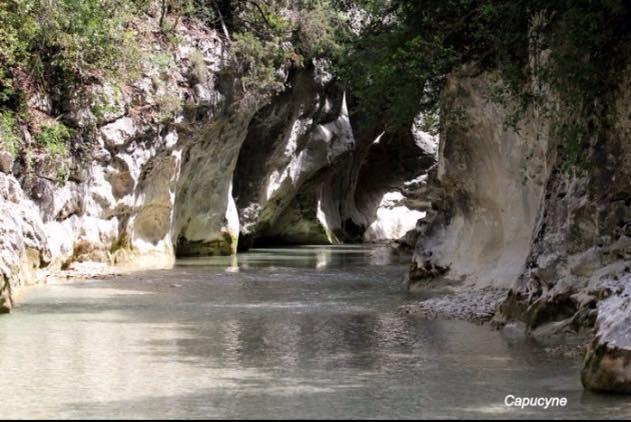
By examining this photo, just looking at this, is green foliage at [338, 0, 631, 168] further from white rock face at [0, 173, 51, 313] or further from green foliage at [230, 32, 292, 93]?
white rock face at [0, 173, 51, 313]

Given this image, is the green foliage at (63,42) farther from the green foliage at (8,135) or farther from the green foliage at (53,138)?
the green foliage at (53,138)

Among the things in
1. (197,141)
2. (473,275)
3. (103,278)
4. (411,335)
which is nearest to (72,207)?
(103,278)

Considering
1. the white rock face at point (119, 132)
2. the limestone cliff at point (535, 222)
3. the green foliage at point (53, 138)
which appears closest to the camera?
the limestone cliff at point (535, 222)

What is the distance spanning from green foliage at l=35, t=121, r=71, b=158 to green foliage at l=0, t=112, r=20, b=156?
734 mm

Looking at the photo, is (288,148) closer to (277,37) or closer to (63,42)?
(277,37)

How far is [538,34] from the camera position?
11.9m

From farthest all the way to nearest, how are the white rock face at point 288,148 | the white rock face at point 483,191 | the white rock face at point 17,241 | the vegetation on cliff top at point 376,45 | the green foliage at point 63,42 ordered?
the white rock face at point 288,148 < the green foliage at point 63,42 < the white rock face at point 483,191 < the white rock face at point 17,241 < the vegetation on cliff top at point 376,45

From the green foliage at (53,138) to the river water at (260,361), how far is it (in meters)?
2.95

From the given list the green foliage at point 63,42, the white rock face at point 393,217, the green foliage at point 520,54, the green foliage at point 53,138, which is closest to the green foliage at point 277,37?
the green foliage at point 520,54

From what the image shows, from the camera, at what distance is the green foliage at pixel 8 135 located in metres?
15.0

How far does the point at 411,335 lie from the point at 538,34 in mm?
4320

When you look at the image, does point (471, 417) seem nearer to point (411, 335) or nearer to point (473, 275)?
point (411, 335)

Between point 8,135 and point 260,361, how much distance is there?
332 inches

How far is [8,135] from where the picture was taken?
49.9 ft
